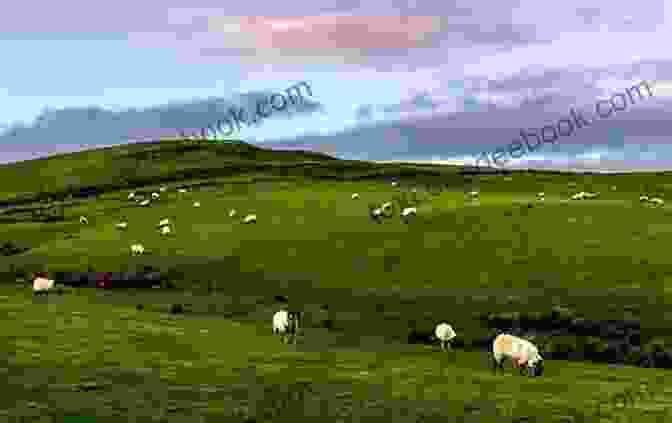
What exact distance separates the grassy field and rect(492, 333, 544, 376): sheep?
536 millimetres

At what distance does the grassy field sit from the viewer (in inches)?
802

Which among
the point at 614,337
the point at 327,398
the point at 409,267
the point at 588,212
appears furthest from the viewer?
the point at 588,212

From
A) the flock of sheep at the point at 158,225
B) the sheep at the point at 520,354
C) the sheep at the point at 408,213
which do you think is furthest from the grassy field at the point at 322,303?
the sheep at the point at 408,213

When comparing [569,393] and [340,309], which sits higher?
[340,309]

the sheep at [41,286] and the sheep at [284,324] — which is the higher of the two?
the sheep at [41,286]

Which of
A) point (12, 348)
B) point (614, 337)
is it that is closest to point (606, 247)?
point (614, 337)

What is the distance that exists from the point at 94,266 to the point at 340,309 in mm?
19579

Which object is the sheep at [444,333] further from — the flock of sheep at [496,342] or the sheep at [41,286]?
the sheep at [41,286]

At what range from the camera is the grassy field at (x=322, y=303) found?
20.4 m

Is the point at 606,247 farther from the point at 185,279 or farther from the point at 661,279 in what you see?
the point at 185,279

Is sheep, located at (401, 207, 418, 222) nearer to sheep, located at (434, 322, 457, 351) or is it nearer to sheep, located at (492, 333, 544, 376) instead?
sheep, located at (434, 322, 457, 351)

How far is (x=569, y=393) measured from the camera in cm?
2222

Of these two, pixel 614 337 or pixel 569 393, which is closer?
pixel 569 393

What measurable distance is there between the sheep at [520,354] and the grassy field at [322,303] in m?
0.54
